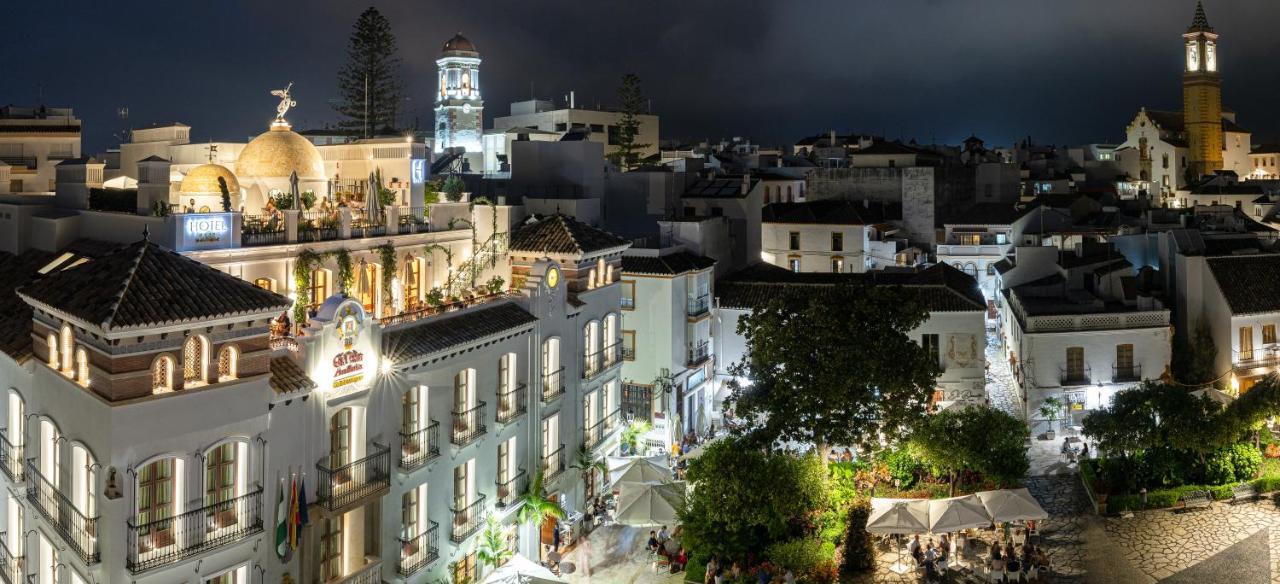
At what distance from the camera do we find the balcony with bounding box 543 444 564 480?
28203mm

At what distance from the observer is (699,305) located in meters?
39.5

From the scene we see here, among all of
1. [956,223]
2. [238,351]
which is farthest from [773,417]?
[956,223]

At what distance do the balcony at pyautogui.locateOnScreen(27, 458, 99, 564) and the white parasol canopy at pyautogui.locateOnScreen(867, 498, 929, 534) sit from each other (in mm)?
17561

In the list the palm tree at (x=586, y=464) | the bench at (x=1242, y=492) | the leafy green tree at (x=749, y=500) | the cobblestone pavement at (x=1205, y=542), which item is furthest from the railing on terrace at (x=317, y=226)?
the bench at (x=1242, y=492)

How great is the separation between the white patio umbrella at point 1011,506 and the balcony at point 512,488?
12362 mm

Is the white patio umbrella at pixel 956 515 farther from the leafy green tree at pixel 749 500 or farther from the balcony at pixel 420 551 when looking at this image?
the balcony at pixel 420 551

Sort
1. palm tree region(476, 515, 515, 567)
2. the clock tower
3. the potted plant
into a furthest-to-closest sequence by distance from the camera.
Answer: the clock tower
the potted plant
palm tree region(476, 515, 515, 567)

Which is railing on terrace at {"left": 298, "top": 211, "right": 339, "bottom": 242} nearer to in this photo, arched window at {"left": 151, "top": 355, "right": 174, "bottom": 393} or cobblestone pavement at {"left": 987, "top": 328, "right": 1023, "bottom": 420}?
arched window at {"left": 151, "top": 355, "right": 174, "bottom": 393}

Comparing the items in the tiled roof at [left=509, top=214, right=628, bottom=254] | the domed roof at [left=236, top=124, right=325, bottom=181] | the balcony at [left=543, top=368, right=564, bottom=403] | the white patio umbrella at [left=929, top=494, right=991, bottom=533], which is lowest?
the white patio umbrella at [left=929, top=494, right=991, bottom=533]

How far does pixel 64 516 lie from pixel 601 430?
54.6 feet

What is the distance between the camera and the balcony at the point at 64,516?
55.5 feet

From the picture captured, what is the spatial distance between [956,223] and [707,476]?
36.7 metres

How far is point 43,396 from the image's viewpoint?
1883cm

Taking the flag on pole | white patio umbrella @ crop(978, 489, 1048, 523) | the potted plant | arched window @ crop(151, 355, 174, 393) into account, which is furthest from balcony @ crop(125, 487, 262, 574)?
the potted plant
